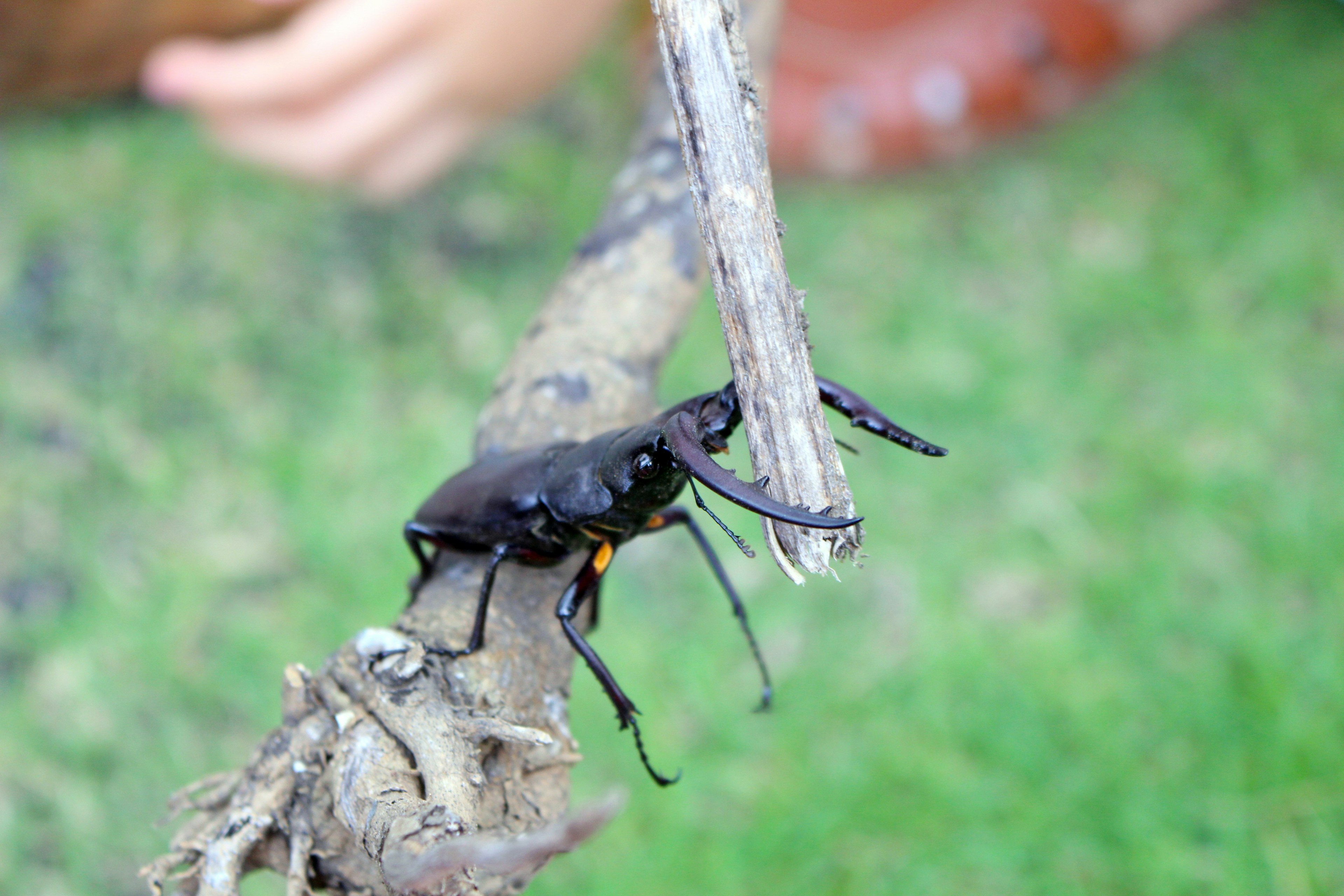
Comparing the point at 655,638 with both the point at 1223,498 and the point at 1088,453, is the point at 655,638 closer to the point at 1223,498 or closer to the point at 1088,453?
the point at 1088,453

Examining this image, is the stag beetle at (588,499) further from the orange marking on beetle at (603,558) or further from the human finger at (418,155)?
the human finger at (418,155)

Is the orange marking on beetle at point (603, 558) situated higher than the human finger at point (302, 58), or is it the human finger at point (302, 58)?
the human finger at point (302, 58)

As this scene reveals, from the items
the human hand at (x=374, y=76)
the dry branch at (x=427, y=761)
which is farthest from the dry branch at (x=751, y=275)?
the human hand at (x=374, y=76)

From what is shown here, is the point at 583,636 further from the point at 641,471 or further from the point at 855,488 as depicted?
the point at 855,488

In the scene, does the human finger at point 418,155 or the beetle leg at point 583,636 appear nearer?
the beetle leg at point 583,636

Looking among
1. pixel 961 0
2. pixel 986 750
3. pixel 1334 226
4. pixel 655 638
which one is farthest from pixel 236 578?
pixel 1334 226

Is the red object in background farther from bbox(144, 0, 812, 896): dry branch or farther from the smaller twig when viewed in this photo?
the smaller twig

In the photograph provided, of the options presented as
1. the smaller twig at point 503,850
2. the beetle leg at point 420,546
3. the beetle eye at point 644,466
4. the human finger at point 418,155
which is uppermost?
the human finger at point 418,155
